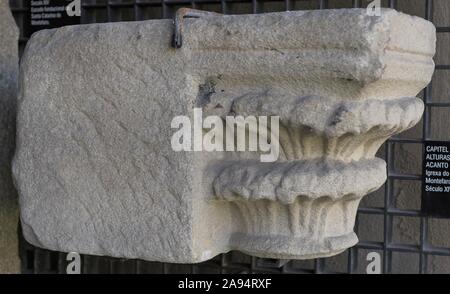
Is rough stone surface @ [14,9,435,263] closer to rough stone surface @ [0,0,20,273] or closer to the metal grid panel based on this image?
rough stone surface @ [0,0,20,273]

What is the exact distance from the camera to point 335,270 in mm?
2117

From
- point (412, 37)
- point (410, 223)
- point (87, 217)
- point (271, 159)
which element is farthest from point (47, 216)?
point (410, 223)

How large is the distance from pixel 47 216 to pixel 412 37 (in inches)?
37.2

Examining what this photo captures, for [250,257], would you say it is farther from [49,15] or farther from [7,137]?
[49,15]

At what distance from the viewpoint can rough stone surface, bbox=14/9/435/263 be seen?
121 centimetres

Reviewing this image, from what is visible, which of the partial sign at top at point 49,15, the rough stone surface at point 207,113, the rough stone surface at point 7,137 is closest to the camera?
the rough stone surface at point 207,113

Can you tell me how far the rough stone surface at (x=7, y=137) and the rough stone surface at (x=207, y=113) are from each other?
0.96ft

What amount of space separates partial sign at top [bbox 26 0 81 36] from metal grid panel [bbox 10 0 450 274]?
0.04 metres

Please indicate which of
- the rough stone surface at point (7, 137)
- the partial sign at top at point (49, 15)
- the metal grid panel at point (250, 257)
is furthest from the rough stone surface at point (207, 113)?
the partial sign at top at point (49, 15)

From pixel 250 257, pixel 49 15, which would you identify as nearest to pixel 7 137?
pixel 49 15

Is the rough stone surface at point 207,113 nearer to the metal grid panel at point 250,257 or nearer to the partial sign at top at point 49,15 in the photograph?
the metal grid panel at point 250,257

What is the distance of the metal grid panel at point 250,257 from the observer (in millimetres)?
1830

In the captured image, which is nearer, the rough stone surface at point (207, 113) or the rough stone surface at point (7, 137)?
the rough stone surface at point (207, 113)

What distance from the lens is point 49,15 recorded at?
237 centimetres
